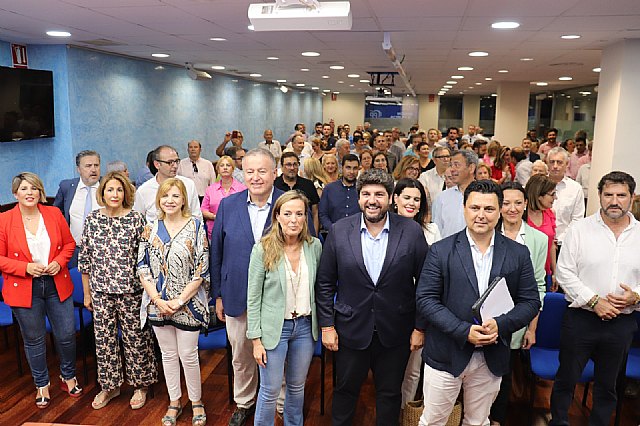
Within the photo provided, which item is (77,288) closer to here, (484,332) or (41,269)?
(41,269)

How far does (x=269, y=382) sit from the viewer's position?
120 inches

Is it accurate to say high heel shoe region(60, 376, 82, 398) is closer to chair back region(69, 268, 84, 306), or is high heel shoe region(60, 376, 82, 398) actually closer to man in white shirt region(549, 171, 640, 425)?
chair back region(69, 268, 84, 306)

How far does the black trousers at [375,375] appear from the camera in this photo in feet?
9.64

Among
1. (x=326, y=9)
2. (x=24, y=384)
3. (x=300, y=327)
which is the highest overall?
(x=326, y=9)

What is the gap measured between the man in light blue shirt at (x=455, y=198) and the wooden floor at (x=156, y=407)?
1.44 m

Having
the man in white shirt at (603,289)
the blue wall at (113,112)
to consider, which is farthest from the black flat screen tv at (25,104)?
the man in white shirt at (603,289)

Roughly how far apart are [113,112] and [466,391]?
283 inches

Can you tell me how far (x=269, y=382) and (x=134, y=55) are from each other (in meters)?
6.92

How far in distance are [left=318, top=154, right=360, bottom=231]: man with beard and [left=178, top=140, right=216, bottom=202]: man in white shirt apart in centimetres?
266

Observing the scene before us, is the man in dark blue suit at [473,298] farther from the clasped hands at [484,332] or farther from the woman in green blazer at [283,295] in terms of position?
the woman in green blazer at [283,295]

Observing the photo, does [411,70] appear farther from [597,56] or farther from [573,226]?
[573,226]

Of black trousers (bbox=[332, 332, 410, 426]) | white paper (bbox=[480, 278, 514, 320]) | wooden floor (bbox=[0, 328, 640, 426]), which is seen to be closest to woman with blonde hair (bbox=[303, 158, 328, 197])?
wooden floor (bbox=[0, 328, 640, 426])

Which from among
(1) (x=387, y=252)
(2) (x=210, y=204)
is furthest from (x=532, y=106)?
(1) (x=387, y=252)

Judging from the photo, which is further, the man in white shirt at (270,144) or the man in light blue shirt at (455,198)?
the man in white shirt at (270,144)
